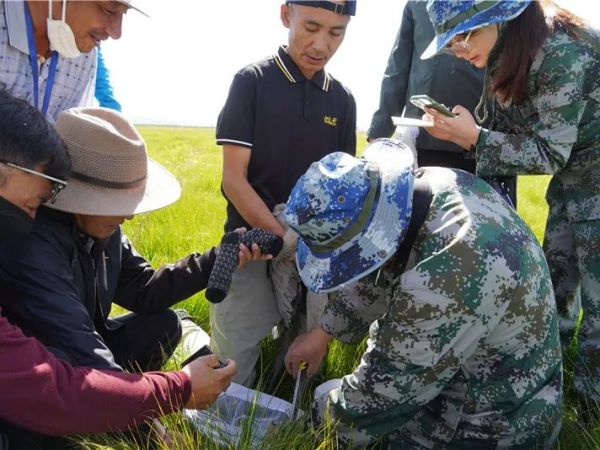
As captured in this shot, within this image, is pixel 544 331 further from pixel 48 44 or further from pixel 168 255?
pixel 168 255

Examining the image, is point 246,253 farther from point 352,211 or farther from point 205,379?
point 352,211

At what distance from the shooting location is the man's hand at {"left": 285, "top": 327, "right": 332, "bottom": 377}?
2631mm

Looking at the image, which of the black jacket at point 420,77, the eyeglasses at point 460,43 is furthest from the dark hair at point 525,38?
the black jacket at point 420,77

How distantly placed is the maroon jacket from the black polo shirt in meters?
1.25

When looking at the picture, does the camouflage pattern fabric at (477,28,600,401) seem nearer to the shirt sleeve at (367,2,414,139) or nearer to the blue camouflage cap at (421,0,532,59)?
the blue camouflage cap at (421,0,532,59)

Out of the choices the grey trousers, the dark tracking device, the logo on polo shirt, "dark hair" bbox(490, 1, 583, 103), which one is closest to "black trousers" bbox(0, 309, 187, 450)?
the grey trousers

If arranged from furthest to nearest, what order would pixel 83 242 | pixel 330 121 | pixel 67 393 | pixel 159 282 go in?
1. pixel 330 121
2. pixel 159 282
3. pixel 83 242
4. pixel 67 393

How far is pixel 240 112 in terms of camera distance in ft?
9.99

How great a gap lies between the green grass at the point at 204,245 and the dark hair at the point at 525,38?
132 cm

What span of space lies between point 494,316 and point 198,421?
1.06 m

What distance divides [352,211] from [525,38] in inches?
45.5

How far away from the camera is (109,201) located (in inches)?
90.0

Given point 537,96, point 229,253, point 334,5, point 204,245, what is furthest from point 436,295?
point 204,245

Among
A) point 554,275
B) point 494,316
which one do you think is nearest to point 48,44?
point 494,316
